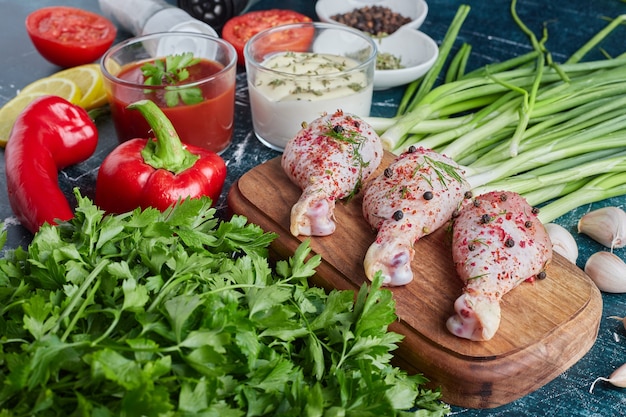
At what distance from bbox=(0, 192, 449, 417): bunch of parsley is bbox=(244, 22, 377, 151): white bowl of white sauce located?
94cm

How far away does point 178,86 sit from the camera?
253 centimetres

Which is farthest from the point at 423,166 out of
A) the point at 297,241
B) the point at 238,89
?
the point at 238,89

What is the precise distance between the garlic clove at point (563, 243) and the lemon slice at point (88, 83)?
6.53 ft

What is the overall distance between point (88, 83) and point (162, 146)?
96cm

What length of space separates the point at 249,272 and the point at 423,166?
2.29 feet

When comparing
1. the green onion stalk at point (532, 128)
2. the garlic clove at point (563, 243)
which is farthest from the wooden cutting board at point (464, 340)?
the green onion stalk at point (532, 128)

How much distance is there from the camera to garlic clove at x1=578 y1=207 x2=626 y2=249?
2309 millimetres

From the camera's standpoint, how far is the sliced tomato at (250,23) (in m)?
3.45

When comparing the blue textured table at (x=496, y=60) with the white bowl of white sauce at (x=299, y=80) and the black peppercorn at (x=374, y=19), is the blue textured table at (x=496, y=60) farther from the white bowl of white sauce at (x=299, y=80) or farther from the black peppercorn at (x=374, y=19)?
the black peppercorn at (x=374, y=19)

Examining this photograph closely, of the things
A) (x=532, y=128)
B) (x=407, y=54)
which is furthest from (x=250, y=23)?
(x=532, y=128)

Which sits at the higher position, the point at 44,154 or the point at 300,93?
the point at 300,93

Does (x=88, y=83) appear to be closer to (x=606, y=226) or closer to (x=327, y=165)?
(x=327, y=165)

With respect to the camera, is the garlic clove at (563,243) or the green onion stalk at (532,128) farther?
the green onion stalk at (532,128)

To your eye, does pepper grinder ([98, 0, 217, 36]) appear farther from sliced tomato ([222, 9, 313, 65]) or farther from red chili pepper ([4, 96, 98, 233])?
red chili pepper ([4, 96, 98, 233])
